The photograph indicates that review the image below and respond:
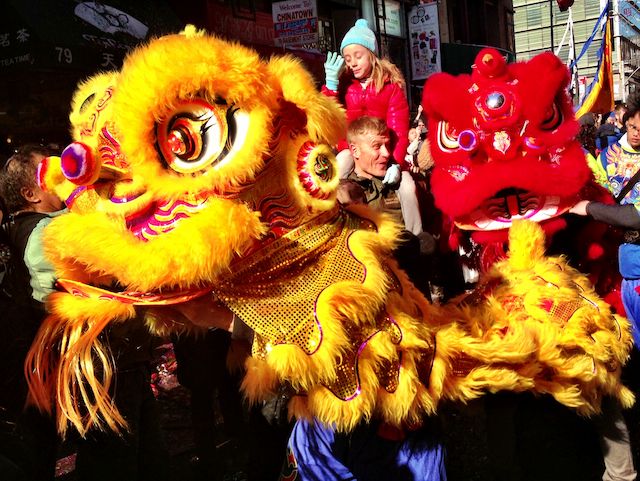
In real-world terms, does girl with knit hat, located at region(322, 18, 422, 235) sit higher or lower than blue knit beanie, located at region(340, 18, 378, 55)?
lower

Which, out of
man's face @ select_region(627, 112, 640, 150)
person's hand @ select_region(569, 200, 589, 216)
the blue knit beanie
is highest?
the blue knit beanie

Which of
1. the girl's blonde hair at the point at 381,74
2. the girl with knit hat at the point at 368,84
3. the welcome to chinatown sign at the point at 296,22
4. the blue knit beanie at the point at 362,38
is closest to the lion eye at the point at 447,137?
the girl with knit hat at the point at 368,84

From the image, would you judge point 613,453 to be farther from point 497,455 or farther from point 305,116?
point 305,116

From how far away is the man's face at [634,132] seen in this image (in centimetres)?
315

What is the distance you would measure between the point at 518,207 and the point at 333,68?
Answer: 7.07 ft

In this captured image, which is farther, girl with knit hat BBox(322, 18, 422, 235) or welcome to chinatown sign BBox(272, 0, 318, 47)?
welcome to chinatown sign BBox(272, 0, 318, 47)

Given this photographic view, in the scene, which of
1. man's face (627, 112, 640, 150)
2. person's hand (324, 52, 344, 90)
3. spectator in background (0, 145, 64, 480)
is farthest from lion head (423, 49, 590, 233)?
person's hand (324, 52, 344, 90)

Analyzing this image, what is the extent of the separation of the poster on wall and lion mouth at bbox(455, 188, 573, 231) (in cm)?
1269

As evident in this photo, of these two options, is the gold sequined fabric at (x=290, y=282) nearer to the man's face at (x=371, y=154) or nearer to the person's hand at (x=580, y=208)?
the person's hand at (x=580, y=208)

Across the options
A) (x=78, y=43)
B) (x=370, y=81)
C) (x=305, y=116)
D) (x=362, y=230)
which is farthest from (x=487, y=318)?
(x=78, y=43)

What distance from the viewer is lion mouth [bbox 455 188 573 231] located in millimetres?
2594

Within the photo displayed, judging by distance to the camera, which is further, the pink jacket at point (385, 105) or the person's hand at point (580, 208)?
the pink jacket at point (385, 105)

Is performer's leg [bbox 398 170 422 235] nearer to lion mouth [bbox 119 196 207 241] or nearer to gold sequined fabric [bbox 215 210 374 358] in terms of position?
gold sequined fabric [bbox 215 210 374 358]

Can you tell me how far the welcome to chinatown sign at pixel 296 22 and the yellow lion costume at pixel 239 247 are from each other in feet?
24.4
